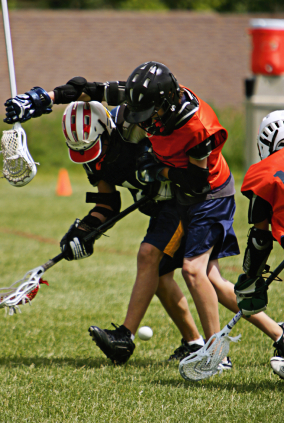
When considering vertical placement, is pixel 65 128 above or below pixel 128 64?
above

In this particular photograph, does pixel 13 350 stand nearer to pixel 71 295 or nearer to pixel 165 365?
pixel 165 365

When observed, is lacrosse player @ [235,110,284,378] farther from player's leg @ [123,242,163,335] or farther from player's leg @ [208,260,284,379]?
player's leg @ [123,242,163,335]

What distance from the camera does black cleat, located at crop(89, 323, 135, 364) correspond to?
12.1 ft

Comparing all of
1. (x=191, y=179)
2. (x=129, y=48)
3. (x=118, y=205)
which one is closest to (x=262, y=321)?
(x=191, y=179)

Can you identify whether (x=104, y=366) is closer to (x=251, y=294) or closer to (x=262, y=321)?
(x=262, y=321)

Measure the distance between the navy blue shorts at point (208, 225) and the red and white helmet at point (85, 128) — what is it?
30.1 inches

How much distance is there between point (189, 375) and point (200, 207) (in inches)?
42.3

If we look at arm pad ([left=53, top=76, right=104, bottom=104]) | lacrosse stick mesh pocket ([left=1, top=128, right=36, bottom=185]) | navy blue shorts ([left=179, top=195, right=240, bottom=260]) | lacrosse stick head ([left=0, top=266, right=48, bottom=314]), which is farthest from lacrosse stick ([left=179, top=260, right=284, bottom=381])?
arm pad ([left=53, top=76, right=104, bottom=104])

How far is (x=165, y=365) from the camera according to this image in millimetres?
3807

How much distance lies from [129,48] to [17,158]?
21398 millimetres

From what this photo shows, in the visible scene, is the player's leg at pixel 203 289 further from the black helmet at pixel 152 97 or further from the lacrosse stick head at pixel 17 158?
the lacrosse stick head at pixel 17 158

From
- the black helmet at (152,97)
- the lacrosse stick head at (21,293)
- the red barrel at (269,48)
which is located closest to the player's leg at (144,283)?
the lacrosse stick head at (21,293)

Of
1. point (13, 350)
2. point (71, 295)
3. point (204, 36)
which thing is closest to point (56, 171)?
point (204, 36)

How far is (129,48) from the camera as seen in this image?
2372 centimetres
